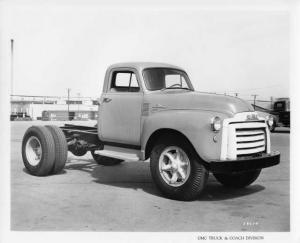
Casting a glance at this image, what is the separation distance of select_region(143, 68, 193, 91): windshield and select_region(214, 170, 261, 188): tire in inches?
60.0

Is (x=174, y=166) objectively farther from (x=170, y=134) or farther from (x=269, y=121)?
(x=269, y=121)

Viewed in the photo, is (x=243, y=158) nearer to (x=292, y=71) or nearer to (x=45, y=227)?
(x=292, y=71)

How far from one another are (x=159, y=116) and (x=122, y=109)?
0.90m

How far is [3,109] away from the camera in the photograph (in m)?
5.35

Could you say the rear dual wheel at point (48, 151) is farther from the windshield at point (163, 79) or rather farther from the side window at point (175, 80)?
the side window at point (175, 80)

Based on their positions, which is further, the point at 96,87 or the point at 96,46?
the point at 96,87

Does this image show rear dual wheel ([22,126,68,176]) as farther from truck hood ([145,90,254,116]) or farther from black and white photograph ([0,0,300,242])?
truck hood ([145,90,254,116])

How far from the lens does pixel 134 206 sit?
4.82 metres

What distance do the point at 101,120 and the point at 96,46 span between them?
117 centimetres

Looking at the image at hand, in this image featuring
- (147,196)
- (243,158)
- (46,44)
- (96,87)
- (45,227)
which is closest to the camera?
(45,227)

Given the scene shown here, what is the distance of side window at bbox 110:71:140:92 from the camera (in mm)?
6000

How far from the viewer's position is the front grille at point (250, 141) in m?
4.87

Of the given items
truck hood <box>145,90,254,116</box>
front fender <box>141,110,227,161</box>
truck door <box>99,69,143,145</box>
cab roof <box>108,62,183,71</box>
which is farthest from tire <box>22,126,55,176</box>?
front fender <box>141,110,227,161</box>
